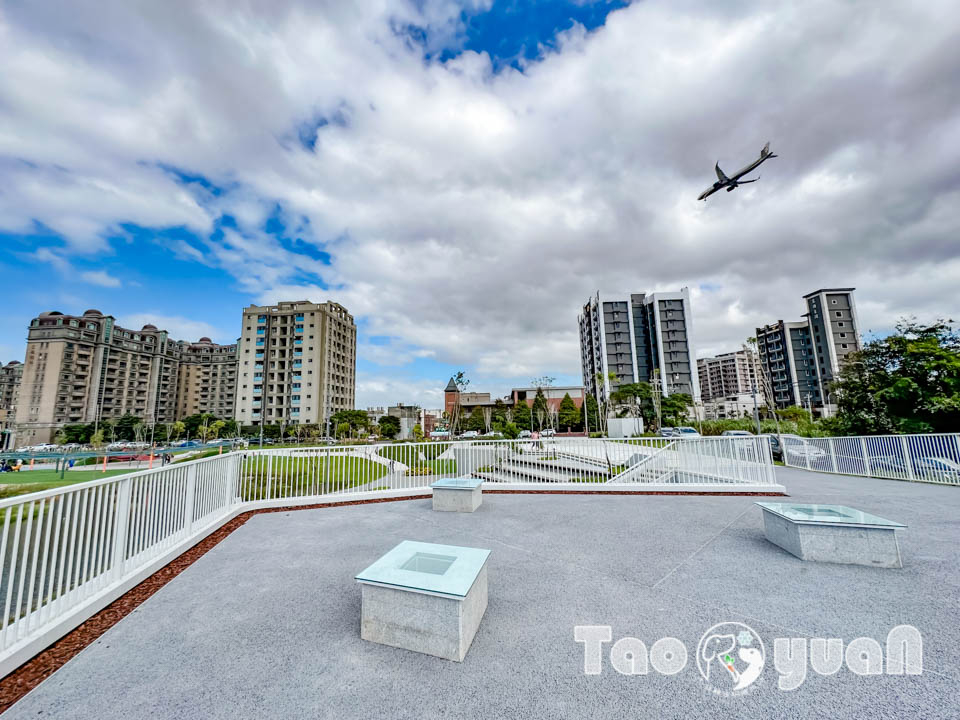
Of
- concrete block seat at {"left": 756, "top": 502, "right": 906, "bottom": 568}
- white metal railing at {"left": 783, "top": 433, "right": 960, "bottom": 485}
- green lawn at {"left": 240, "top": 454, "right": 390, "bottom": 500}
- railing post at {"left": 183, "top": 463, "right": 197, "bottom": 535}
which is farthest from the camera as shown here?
white metal railing at {"left": 783, "top": 433, "right": 960, "bottom": 485}

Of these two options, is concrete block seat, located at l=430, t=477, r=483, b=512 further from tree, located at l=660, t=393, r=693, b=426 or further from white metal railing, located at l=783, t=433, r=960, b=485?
tree, located at l=660, t=393, r=693, b=426

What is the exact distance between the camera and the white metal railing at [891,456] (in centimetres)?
871

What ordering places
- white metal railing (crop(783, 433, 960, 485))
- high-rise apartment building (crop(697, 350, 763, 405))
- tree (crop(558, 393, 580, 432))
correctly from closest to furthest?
white metal railing (crop(783, 433, 960, 485))
tree (crop(558, 393, 580, 432))
high-rise apartment building (crop(697, 350, 763, 405))

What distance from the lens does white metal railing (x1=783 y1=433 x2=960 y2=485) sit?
8.71m

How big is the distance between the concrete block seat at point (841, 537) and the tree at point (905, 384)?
1345cm

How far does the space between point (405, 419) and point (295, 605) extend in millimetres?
71913

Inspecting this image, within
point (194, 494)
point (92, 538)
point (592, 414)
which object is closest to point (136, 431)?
point (592, 414)

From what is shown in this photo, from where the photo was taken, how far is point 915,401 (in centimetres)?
1327

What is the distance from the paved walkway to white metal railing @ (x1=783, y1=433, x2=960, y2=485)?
5.98 m

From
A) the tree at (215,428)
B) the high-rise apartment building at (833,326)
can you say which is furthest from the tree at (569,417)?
the tree at (215,428)

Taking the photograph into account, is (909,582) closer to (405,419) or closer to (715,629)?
(715,629)

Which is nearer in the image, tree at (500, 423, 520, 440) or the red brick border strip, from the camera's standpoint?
the red brick border strip

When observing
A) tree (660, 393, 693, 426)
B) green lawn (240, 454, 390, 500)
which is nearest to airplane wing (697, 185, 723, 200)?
green lawn (240, 454, 390, 500)

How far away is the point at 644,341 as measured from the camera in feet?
208
